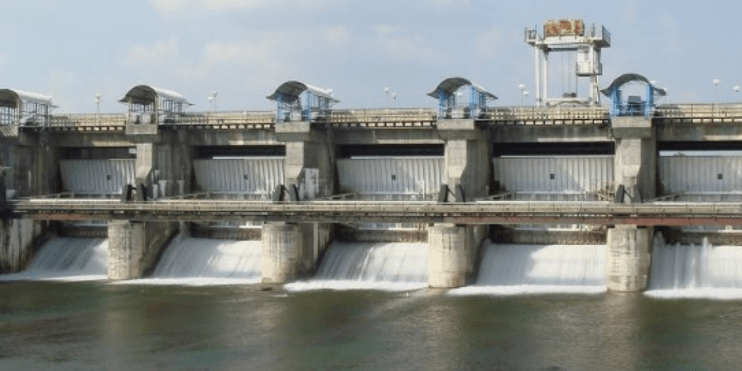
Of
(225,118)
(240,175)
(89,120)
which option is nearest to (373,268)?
(240,175)

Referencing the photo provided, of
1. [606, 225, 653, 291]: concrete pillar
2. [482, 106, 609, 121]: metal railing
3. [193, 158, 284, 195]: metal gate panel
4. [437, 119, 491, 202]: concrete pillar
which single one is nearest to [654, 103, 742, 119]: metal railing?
[482, 106, 609, 121]: metal railing

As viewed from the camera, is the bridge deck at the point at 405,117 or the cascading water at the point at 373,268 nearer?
the bridge deck at the point at 405,117

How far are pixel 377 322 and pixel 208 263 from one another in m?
23.5

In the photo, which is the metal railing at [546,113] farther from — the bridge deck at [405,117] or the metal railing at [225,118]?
the metal railing at [225,118]

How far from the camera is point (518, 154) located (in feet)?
241

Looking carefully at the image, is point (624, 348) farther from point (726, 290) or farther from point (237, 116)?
point (237, 116)

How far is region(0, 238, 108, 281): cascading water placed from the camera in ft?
242

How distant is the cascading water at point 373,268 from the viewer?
6500cm

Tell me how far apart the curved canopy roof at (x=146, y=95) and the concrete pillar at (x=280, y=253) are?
670 inches

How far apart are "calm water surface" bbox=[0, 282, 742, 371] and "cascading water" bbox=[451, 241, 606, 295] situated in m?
3.10

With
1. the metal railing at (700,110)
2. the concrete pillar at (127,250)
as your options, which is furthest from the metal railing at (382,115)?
the concrete pillar at (127,250)

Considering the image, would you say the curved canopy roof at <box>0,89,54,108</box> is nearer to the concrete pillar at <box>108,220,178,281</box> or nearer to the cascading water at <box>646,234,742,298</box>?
the concrete pillar at <box>108,220,178,281</box>

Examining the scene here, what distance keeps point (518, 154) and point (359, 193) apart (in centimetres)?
1287

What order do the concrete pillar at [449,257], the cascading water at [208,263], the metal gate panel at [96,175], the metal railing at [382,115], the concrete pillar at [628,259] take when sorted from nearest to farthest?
the concrete pillar at [628,259], the concrete pillar at [449,257], the cascading water at [208,263], the metal railing at [382,115], the metal gate panel at [96,175]
